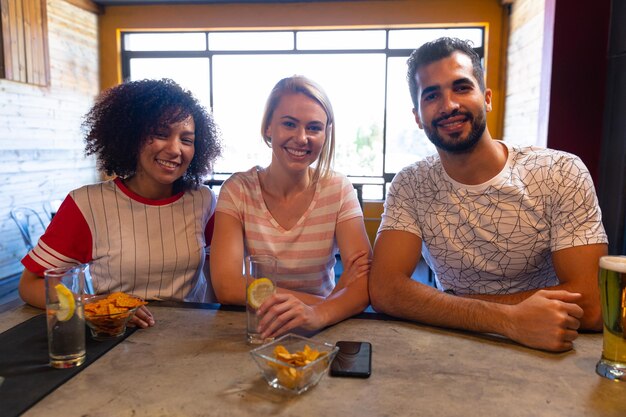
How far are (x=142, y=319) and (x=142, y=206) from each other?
556mm

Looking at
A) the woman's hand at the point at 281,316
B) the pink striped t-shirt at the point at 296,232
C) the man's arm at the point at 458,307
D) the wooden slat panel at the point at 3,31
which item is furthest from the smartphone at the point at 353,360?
the wooden slat panel at the point at 3,31

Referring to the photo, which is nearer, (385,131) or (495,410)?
(495,410)

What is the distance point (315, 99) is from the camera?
1714 mm

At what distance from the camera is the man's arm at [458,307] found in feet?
3.70

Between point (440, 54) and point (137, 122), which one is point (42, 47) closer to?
point (137, 122)

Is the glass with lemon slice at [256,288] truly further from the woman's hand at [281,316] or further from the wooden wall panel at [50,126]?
the wooden wall panel at [50,126]

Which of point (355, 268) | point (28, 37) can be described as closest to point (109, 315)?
point (355, 268)

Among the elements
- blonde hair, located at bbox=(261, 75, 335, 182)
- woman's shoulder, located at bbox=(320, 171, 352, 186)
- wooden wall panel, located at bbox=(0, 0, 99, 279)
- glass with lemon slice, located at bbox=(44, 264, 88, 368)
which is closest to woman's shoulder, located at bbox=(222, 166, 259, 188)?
blonde hair, located at bbox=(261, 75, 335, 182)

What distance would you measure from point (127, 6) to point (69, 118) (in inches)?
70.5

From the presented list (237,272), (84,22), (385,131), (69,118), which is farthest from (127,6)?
(237,272)

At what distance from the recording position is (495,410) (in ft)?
2.84

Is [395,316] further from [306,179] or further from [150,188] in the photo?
[150,188]

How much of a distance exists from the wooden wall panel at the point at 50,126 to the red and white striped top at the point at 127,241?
394 centimetres

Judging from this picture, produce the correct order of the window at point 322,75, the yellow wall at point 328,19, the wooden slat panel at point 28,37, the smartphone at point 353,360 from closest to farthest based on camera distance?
the smartphone at point 353,360 → the wooden slat panel at point 28,37 → the yellow wall at point 328,19 → the window at point 322,75
